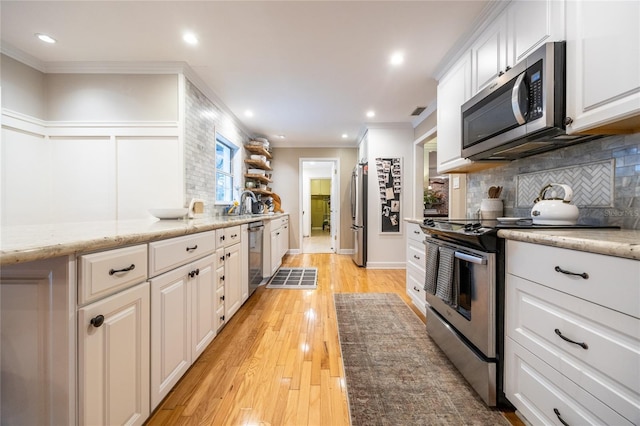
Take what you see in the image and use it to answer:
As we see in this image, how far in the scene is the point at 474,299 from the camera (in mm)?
1350

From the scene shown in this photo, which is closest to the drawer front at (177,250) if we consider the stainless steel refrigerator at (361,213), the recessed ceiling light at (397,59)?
the recessed ceiling light at (397,59)

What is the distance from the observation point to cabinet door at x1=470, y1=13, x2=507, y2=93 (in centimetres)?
161

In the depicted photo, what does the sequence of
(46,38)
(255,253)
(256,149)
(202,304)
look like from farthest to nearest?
(256,149), (255,253), (46,38), (202,304)

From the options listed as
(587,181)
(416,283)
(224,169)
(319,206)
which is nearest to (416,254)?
(416,283)

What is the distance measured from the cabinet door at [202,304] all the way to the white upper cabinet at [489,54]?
2.34 m

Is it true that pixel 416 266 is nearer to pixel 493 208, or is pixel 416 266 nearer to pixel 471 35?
pixel 493 208

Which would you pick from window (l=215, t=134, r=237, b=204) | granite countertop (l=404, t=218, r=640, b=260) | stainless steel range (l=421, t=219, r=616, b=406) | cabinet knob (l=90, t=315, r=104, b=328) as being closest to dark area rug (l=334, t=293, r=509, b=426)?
stainless steel range (l=421, t=219, r=616, b=406)

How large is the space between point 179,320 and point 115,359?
0.42 metres

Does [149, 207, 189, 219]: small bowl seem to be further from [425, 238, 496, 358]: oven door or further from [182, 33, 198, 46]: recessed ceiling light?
Result: [425, 238, 496, 358]: oven door

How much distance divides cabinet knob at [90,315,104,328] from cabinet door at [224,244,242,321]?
1150 mm

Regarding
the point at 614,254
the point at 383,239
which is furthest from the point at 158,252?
the point at 383,239

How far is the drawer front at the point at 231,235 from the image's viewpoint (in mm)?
2021

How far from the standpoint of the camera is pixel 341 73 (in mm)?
2586

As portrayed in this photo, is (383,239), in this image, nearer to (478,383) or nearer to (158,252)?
(478,383)
